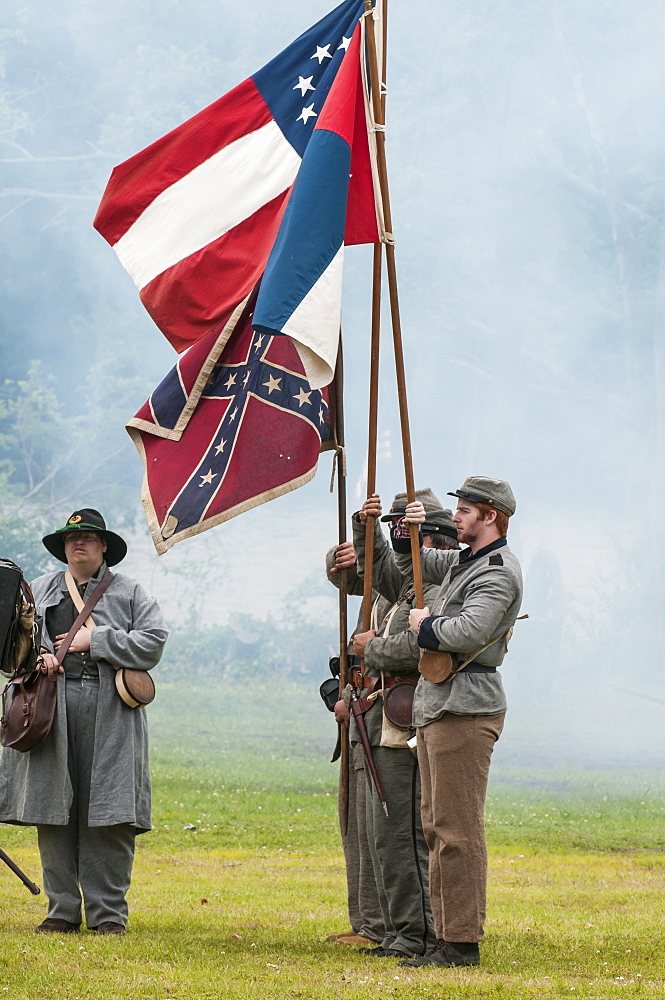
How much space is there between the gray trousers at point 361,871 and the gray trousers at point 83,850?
3.52 feet

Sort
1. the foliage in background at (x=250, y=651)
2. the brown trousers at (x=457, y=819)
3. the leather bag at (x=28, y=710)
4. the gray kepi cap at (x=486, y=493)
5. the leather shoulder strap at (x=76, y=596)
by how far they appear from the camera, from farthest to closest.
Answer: the foliage in background at (x=250, y=651) < the leather shoulder strap at (x=76, y=596) < the leather bag at (x=28, y=710) < the gray kepi cap at (x=486, y=493) < the brown trousers at (x=457, y=819)

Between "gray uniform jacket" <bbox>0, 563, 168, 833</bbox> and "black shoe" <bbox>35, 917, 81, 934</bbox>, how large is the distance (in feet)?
1.58

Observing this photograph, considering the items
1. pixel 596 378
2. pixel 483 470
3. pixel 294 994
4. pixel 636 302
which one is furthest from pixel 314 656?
pixel 294 994

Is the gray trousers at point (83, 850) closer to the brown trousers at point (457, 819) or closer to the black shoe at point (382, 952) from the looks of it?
the black shoe at point (382, 952)

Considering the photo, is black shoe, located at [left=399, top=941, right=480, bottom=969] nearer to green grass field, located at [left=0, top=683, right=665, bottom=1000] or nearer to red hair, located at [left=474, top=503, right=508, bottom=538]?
green grass field, located at [left=0, top=683, right=665, bottom=1000]

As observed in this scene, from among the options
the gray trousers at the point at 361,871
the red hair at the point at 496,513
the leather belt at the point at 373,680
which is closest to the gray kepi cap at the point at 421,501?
the red hair at the point at 496,513

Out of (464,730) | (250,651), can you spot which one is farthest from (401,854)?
(250,651)

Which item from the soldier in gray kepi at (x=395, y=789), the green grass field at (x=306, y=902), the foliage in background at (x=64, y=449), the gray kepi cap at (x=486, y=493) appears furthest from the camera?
the foliage in background at (x=64, y=449)

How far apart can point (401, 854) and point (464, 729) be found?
2.55 feet

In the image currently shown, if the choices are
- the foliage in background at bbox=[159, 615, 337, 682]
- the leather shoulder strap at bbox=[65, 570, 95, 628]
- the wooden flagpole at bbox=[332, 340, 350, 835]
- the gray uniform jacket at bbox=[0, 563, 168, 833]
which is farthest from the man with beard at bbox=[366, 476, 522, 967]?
the foliage in background at bbox=[159, 615, 337, 682]

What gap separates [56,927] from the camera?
5574 mm

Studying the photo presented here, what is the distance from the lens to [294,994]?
14.1ft

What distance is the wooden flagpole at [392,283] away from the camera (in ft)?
16.7

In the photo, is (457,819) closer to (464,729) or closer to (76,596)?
(464,729)
